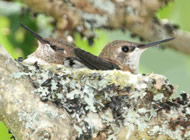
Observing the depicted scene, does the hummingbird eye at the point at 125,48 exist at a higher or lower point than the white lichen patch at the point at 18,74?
higher

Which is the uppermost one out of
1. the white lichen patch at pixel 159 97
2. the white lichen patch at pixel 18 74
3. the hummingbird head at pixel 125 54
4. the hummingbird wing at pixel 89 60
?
the hummingbird head at pixel 125 54

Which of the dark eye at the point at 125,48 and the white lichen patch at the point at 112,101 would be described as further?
the dark eye at the point at 125,48

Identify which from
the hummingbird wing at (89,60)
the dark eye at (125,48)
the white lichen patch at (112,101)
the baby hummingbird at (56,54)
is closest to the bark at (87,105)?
the white lichen patch at (112,101)

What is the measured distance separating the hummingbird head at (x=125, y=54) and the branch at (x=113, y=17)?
0.54 meters

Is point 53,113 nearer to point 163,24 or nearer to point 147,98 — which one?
point 147,98

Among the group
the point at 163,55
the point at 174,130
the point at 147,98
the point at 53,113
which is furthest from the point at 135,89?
the point at 163,55

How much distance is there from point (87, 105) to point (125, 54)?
160 cm

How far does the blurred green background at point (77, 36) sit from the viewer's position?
19.7 ft

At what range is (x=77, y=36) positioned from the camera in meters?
6.94

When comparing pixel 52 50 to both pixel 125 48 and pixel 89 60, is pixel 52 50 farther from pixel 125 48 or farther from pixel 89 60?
pixel 125 48

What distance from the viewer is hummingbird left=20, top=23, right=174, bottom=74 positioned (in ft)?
15.0

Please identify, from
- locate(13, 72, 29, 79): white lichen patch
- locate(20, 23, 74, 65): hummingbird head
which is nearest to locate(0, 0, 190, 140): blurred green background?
locate(20, 23, 74, 65): hummingbird head

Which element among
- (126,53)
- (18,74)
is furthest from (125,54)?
(18,74)

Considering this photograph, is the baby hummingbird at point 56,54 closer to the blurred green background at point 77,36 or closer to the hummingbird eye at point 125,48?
the hummingbird eye at point 125,48
